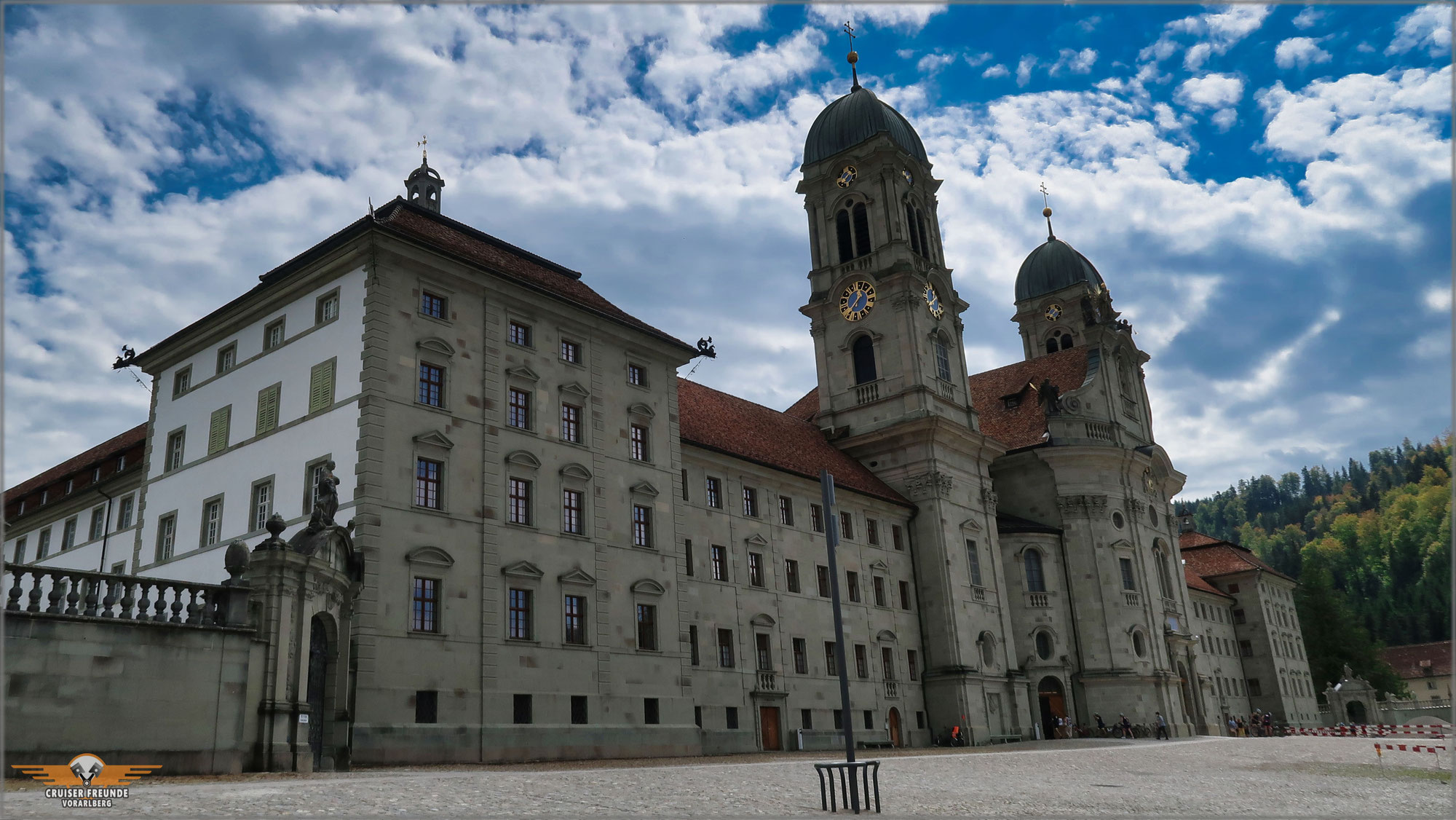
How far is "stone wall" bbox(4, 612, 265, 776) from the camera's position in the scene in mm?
18453

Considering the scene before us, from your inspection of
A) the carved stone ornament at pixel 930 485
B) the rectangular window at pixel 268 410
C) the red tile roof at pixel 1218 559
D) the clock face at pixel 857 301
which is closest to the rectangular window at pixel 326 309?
the rectangular window at pixel 268 410

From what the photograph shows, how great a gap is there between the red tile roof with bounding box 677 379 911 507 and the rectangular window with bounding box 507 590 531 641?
11.5 metres

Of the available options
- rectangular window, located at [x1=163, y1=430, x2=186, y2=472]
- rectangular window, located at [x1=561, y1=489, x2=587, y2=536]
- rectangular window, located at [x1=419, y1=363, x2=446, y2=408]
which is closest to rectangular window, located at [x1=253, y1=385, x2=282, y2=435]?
rectangular window, located at [x1=163, y1=430, x2=186, y2=472]

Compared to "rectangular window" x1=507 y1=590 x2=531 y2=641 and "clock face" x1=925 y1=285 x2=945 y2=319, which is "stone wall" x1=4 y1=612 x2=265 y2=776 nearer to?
"rectangular window" x1=507 y1=590 x2=531 y2=641

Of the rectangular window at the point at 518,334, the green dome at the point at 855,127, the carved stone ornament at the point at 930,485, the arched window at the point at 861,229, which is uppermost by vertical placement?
the green dome at the point at 855,127

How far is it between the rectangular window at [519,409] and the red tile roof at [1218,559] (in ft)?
259

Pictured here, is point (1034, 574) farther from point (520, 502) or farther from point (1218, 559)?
point (1218, 559)

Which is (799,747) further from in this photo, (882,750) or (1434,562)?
(1434,562)

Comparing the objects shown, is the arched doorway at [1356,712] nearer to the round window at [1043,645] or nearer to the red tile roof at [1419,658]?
the red tile roof at [1419,658]

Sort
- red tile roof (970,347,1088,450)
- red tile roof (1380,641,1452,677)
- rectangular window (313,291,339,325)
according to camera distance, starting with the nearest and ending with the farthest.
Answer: rectangular window (313,291,339,325) < red tile roof (970,347,1088,450) < red tile roof (1380,641,1452,677)

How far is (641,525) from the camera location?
38.8 meters

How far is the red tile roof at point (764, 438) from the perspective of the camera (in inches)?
1868

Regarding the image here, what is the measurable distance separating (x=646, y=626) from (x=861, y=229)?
3645 cm

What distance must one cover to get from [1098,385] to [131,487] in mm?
55953
